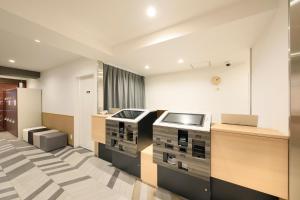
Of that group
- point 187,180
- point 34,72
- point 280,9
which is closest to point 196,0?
point 280,9

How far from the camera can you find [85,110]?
142 inches

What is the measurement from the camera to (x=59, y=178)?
7.32ft

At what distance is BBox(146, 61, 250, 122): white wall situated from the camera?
318 cm

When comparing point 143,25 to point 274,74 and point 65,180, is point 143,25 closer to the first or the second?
point 274,74

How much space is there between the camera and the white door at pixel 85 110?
3.48 metres

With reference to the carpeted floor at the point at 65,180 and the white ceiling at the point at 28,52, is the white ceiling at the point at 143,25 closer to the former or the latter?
the white ceiling at the point at 28,52

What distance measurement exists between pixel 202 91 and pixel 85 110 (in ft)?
10.6

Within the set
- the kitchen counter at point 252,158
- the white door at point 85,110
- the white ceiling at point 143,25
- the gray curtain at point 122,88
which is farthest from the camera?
the white door at point 85,110

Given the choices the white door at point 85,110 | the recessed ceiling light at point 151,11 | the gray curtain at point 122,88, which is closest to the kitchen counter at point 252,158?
the recessed ceiling light at point 151,11

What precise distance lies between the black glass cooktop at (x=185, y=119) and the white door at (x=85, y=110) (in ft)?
7.64

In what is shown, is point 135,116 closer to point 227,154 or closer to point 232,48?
point 227,154

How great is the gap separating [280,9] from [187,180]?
2.17 metres

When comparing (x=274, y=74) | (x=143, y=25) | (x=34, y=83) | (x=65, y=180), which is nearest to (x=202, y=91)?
(x=274, y=74)

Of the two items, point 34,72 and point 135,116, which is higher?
point 34,72
